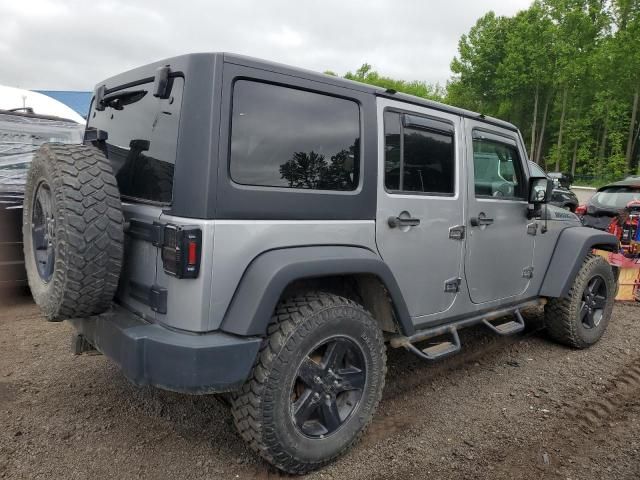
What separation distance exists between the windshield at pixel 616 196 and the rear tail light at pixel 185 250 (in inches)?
351

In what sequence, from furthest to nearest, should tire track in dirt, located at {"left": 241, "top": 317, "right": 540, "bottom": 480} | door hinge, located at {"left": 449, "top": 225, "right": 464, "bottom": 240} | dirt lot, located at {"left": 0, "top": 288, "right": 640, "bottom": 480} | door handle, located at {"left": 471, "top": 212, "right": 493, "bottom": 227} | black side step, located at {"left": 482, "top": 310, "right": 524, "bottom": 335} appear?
black side step, located at {"left": 482, "top": 310, "right": 524, "bottom": 335} < door handle, located at {"left": 471, "top": 212, "right": 493, "bottom": 227} < door hinge, located at {"left": 449, "top": 225, "right": 464, "bottom": 240} < tire track in dirt, located at {"left": 241, "top": 317, "right": 540, "bottom": 480} < dirt lot, located at {"left": 0, "top": 288, "right": 640, "bottom": 480}

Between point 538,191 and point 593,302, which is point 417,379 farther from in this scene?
point 593,302

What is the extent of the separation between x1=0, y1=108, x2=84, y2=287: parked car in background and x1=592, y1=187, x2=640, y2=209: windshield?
888cm

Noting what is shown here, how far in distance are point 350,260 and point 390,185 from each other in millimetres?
620

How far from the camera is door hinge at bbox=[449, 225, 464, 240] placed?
3200 mm

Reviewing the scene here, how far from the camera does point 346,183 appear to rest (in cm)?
263

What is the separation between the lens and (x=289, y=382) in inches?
91.1

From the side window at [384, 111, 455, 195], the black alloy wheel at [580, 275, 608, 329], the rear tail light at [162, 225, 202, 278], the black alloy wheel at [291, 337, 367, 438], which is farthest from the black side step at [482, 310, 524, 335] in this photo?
the rear tail light at [162, 225, 202, 278]

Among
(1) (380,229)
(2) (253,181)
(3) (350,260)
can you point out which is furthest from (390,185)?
(2) (253,181)

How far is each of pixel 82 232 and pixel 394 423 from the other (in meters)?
2.12

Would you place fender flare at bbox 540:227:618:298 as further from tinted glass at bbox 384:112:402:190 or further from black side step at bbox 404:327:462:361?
tinted glass at bbox 384:112:402:190

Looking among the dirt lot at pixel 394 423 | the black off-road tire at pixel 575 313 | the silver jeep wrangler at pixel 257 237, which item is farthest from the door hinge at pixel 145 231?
the black off-road tire at pixel 575 313

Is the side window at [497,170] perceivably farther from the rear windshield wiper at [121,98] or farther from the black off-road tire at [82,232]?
the black off-road tire at [82,232]

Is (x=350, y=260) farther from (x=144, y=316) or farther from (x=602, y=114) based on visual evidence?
(x=602, y=114)
